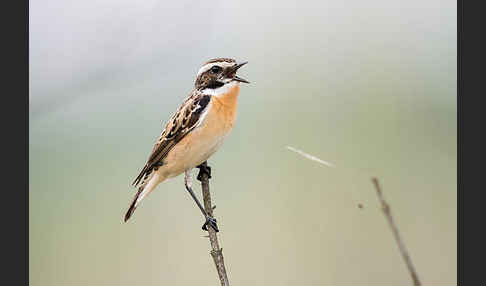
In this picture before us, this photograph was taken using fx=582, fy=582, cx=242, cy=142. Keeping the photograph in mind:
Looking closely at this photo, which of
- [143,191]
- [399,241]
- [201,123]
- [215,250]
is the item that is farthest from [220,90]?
[399,241]

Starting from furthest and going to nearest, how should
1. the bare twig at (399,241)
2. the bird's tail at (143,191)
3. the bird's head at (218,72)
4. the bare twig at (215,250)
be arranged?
the bird's tail at (143,191)
the bird's head at (218,72)
the bare twig at (215,250)
the bare twig at (399,241)

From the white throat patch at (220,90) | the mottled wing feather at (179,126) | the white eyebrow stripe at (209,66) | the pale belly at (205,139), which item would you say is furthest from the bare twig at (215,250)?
the white eyebrow stripe at (209,66)

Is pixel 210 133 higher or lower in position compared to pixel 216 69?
lower

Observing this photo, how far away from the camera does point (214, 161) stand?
4215 mm

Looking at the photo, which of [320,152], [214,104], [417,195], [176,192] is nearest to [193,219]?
[176,192]

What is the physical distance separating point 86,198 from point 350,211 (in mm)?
1846

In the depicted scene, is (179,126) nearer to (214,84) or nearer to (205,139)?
(205,139)

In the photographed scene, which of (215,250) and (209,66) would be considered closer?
(215,250)

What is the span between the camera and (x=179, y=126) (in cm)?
306

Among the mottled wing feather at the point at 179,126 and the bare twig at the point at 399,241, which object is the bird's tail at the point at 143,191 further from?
the bare twig at the point at 399,241

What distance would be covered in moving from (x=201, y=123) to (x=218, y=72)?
0.91 feet

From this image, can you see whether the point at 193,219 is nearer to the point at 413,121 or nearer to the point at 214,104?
the point at 214,104

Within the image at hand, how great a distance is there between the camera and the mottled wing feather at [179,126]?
303 centimetres

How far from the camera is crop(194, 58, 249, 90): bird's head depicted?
2.94 meters
